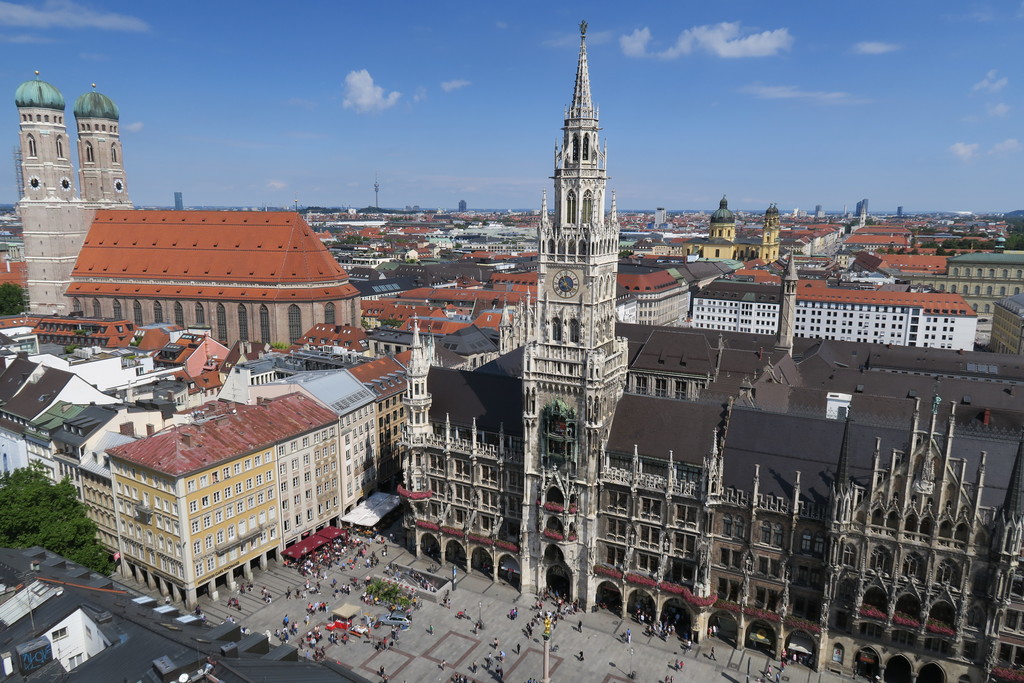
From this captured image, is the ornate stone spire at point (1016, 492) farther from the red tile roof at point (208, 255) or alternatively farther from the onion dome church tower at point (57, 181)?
the onion dome church tower at point (57, 181)

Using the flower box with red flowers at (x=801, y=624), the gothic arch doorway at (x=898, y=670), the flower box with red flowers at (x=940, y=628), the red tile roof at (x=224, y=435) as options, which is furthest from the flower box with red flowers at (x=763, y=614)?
the red tile roof at (x=224, y=435)

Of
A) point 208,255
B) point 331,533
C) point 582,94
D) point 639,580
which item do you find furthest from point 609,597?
point 208,255

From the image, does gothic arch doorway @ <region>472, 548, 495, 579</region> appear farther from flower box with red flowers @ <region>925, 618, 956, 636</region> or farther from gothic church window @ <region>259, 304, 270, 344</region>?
gothic church window @ <region>259, 304, 270, 344</region>

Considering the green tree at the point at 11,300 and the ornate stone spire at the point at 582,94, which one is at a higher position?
the ornate stone spire at the point at 582,94

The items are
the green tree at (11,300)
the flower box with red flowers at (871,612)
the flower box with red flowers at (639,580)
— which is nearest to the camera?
the flower box with red flowers at (871,612)

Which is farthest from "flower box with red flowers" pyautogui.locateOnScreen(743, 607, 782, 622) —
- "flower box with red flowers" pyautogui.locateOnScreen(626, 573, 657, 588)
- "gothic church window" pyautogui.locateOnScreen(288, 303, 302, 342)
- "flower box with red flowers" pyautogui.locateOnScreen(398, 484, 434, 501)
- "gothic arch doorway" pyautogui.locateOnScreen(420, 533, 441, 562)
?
"gothic church window" pyautogui.locateOnScreen(288, 303, 302, 342)

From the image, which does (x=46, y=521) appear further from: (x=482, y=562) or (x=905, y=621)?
(x=905, y=621)
